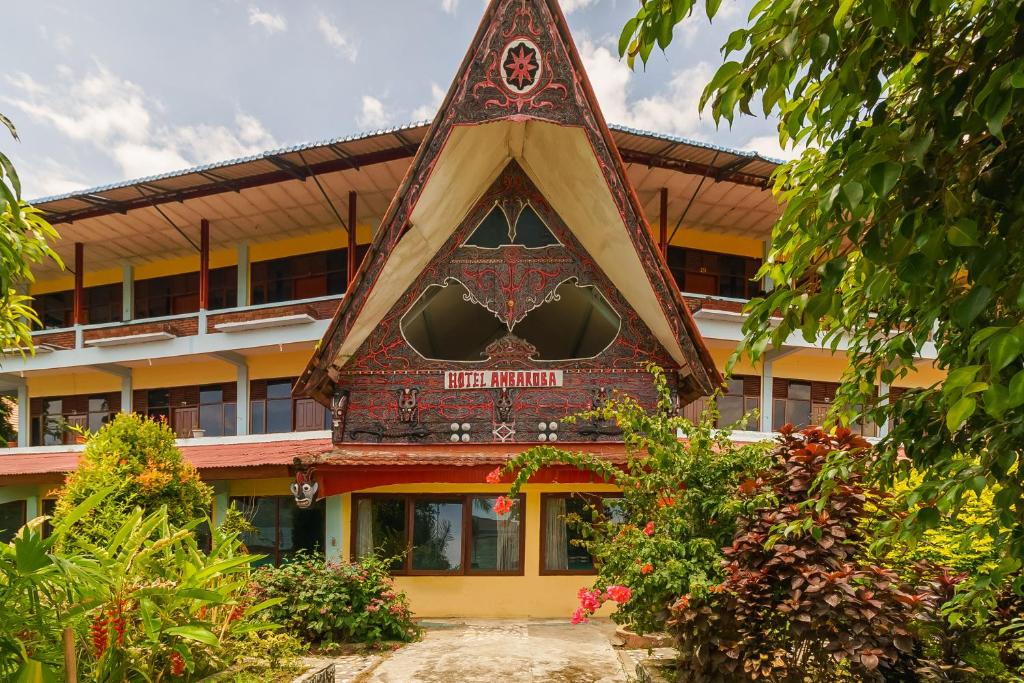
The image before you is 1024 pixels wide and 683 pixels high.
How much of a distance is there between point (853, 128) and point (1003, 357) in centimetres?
110

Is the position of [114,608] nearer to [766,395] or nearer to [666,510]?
[666,510]

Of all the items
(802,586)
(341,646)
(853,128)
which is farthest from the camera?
(341,646)

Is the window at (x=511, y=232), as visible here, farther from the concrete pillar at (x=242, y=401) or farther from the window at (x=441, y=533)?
the concrete pillar at (x=242, y=401)

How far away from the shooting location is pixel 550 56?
8.56 meters

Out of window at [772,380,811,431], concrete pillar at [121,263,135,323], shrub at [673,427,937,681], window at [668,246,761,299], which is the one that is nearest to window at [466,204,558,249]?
shrub at [673,427,937,681]

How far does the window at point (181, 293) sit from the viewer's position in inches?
725

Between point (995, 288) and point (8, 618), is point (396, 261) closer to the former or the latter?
point (8, 618)

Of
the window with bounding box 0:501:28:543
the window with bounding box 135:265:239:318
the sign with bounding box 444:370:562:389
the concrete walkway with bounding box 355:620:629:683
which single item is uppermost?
the window with bounding box 135:265:239:318

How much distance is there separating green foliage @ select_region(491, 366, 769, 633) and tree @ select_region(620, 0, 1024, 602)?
255 cm

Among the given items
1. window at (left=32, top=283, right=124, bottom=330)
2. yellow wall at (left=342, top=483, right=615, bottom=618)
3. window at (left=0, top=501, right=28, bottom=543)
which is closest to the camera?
yellow wall at (left=342, top=483, right=615, bottom=618)

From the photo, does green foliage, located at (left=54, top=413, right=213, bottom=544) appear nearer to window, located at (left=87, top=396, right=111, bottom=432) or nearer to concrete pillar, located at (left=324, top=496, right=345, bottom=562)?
concrete pillar, located at (left=324, top=496, right=345, bottom=562)

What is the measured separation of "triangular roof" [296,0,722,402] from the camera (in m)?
8.49

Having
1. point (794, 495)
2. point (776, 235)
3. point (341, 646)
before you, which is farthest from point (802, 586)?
point (341, 646)

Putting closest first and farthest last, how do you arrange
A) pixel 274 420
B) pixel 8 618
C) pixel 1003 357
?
pixel 1003 357
pixel 8 618
pixel 274 420
